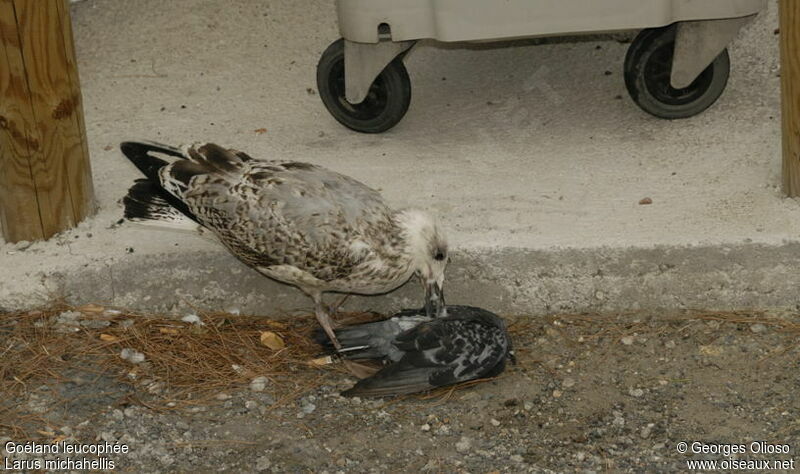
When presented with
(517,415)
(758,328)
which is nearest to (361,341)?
(517,415)

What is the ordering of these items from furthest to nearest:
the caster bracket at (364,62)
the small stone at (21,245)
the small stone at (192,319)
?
the caster bracket at (364,62)
the small stone at (21,245)
the small stone at (192,319)

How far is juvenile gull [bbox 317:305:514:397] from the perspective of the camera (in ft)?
A: 14.3

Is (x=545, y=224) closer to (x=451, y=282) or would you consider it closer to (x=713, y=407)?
(x=451, y=282)

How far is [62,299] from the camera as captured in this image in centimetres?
493

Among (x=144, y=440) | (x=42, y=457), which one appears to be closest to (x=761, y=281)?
(x=144, y=440)

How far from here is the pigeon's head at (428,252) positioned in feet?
15.0

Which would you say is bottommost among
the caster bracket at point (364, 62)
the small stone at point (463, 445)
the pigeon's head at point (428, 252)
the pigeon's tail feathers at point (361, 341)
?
the small stone at point (463, 445)

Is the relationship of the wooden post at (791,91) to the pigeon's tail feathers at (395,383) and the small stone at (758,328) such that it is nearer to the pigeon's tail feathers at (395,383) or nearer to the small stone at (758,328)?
the small stone at (758,328)

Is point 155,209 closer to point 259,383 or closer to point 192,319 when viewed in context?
point 192,319

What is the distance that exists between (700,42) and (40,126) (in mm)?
3153

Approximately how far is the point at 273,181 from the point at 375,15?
1240mm

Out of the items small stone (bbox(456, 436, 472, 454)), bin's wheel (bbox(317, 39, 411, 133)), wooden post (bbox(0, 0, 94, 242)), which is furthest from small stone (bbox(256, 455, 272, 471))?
bin's wheel (bbox(317, 39, 411, 133))

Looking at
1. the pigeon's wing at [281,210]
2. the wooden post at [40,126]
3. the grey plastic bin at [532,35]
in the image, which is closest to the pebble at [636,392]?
the pigeon's wing at [281,210]

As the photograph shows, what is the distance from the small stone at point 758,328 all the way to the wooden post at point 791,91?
2.22 feet
